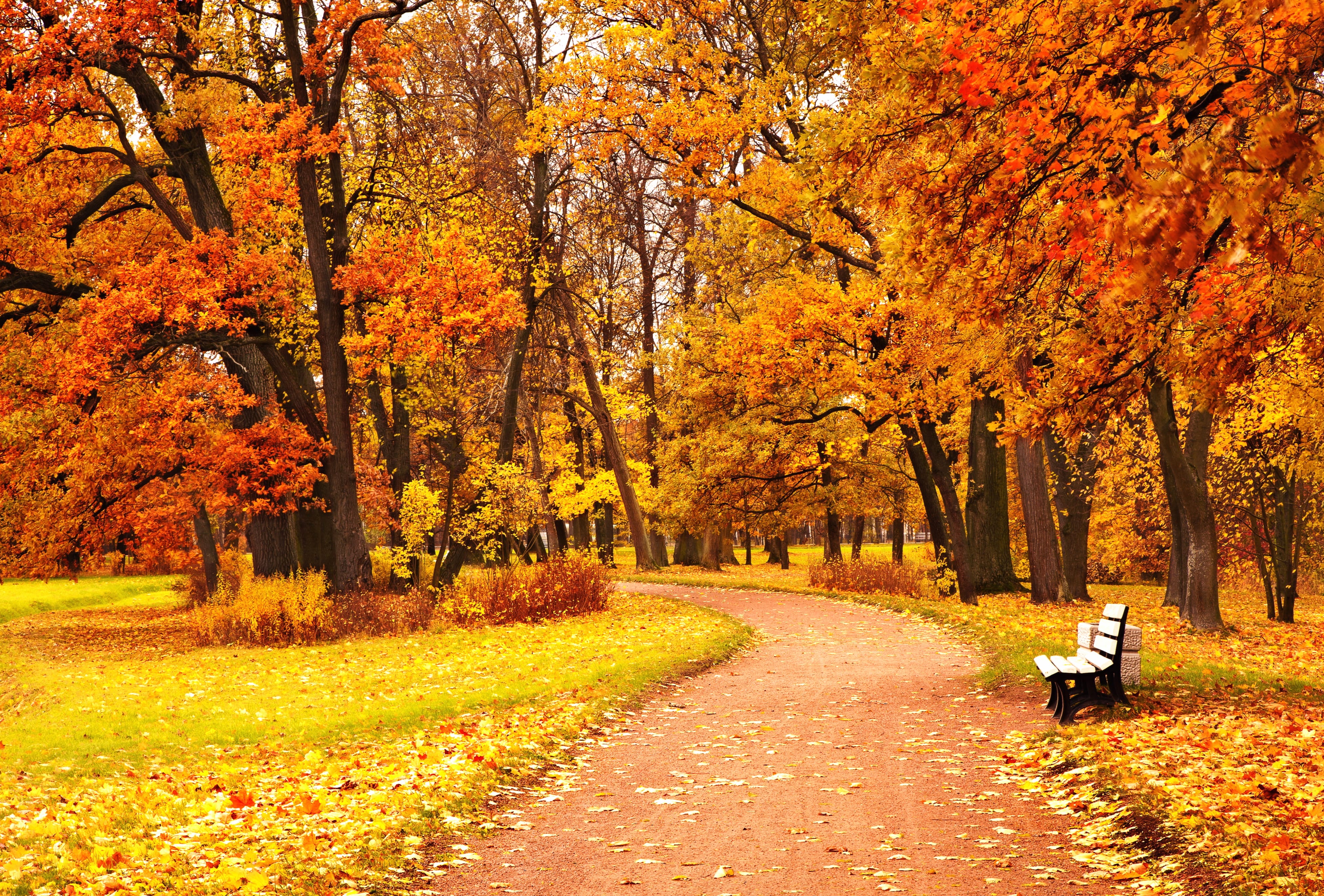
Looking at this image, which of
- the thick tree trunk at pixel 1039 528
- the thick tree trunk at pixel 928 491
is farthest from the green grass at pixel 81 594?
Result: the thick tree trunk at pixel 1039 528

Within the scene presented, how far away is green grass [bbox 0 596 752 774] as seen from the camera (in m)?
9.92

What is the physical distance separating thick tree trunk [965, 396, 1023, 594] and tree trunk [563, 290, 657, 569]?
9521 mm

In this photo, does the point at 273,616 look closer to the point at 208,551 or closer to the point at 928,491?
the point at 208,551

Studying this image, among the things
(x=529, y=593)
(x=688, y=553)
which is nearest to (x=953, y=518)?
(x=529, y=593)

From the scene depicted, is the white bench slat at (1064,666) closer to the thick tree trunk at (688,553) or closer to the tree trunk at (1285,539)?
the tree trunk at (1285,539)

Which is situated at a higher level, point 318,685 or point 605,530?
point 605,530

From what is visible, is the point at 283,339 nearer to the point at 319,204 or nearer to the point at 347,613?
the point at 319,204

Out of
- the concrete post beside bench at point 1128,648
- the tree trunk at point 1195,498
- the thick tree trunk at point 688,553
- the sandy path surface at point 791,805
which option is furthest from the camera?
the thick tree trunk at point 688,553

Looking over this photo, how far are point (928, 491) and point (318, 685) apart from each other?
1449 centimetres

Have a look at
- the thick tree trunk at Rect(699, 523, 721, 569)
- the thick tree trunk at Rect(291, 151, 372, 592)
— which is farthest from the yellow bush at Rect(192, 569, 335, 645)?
the thick tree trunk at Rect(699, 523, 721, 569)

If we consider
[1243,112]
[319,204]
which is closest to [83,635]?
[319,204]

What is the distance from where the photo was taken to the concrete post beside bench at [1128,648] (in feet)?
30.5

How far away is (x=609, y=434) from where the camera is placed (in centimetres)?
2984

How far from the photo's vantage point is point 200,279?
16766mm
